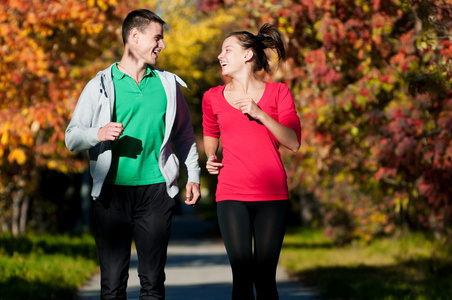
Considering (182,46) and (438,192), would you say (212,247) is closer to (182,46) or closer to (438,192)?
(182,46)

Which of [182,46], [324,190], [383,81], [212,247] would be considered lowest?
[212,247]

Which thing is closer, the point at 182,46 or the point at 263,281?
the point at 263,281

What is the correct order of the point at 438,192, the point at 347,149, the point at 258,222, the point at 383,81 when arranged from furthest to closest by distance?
the point at 347,149 < the point at 383,81 < the point at 438,192 < the point at 258,222

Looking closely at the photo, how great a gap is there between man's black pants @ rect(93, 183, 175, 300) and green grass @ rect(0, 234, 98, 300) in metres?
3.11

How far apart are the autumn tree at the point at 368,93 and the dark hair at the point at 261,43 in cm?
208

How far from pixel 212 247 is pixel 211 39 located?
622 cm

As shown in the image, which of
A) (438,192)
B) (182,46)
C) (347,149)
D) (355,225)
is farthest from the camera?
(182,46)

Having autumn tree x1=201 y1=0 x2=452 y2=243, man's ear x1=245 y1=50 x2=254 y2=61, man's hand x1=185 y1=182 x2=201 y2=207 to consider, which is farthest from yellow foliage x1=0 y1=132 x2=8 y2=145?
man's ear x1=245 y1=50 x2=254 y2=61

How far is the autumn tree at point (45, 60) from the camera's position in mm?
10969

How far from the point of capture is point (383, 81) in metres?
9.70

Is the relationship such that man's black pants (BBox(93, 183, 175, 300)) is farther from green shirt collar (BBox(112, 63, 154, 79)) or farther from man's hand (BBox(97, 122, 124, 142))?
green shirt collar (BBox(112, 63, 154, 79))

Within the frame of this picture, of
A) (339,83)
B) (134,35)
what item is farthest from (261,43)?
(339,83)

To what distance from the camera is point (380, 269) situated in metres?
11.7

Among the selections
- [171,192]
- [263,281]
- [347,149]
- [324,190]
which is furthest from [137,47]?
[324,190]
